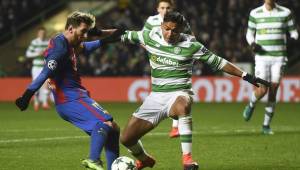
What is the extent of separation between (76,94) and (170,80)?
1.25 m

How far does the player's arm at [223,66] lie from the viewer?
859cm

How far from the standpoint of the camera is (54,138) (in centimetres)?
1266

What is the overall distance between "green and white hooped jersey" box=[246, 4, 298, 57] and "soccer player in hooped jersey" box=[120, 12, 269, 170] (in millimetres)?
4758

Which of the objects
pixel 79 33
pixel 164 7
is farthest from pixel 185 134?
pixel 164 7

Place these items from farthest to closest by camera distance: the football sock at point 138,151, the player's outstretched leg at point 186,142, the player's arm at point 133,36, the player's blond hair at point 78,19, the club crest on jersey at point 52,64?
the player's arm at point 133,36, the football sock at point 138,151, the player's outstretched leg at point 186,142, the player's blond hair at point 78,19, the club crest on jersey at point 52,64

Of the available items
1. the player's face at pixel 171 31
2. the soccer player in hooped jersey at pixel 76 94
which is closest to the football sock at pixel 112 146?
the soccer player in hooped jersey at pixel 76 94

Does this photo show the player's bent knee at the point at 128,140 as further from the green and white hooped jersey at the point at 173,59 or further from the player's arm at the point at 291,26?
the player's arm at the point at 291,26

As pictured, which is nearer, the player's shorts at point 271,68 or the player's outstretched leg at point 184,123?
the player's outstretched leg at point 184,123

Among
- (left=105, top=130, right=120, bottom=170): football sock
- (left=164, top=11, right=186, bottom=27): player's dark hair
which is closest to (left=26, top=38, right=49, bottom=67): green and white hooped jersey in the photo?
(left=164, top=11, right=186, bottom=27): player's dark hair

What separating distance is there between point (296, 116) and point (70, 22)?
10623 millimetres

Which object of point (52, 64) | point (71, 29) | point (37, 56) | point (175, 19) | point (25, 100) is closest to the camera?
point (25, 100)

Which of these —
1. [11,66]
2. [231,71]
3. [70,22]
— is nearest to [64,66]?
[70,22]

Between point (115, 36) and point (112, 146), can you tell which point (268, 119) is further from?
point (112, 146)

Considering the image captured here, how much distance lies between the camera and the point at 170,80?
886 cm
